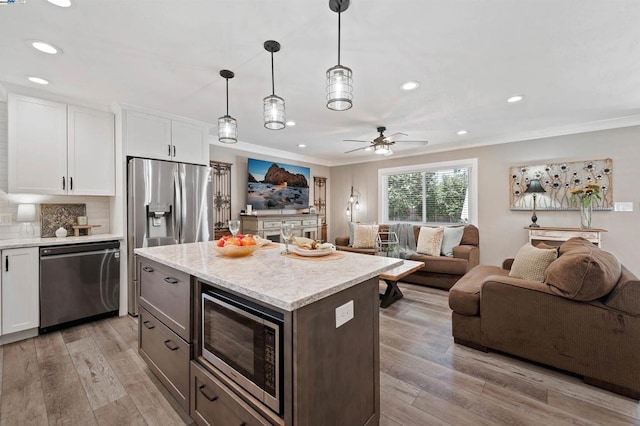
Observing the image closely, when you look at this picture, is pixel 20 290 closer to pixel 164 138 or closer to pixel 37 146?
pixel 37 146

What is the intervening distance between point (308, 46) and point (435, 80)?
136cm

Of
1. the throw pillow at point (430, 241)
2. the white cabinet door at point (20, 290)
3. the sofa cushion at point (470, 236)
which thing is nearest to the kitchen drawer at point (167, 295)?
the white cabinet door at point (20, 290)

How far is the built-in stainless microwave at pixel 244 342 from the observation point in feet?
3.62

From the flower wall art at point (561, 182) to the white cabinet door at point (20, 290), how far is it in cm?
647

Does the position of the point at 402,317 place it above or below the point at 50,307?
below

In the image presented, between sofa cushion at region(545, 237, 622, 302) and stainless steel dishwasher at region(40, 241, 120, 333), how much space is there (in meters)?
4.29

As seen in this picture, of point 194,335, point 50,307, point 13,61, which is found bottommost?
point 50,307

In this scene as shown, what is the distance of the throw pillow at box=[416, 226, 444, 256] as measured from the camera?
4.55m

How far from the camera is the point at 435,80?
2664 millimetres

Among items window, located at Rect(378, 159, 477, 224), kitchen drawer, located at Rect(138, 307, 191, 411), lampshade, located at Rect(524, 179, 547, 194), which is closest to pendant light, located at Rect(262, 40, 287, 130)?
kitchen drawer, located at Rect(138, 307, 191, 411)

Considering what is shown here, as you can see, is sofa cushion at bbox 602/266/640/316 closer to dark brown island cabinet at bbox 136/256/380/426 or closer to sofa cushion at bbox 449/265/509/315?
sofa cushion at bbox 449/265/509/315

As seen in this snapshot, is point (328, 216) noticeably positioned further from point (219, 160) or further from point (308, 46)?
point (308, 46)

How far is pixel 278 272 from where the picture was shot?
141 cm

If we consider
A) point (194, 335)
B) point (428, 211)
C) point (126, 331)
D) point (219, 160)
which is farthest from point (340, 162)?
point (194, 335)
